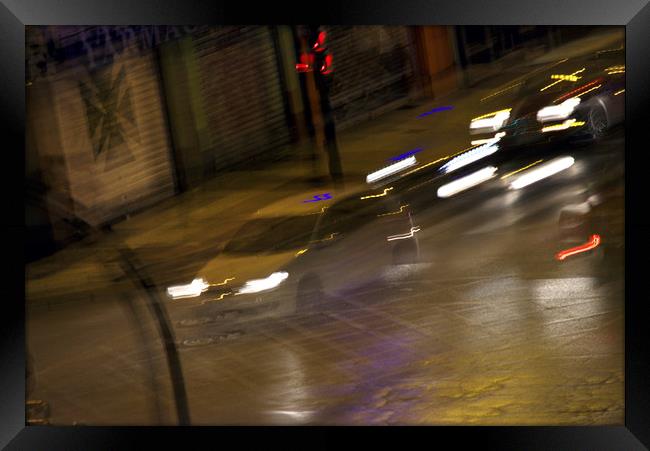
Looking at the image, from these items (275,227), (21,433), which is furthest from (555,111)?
(21,433)

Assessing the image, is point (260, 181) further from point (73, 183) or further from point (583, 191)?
point (583, 191)

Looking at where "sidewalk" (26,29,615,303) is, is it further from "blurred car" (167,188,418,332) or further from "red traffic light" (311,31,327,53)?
"red traffic light" (311,31,327,53)

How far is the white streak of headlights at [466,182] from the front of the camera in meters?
5.59

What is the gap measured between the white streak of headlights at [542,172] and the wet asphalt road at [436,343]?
0.05 meters

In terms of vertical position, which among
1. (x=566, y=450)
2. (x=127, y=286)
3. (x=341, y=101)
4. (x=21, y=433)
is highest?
(x=341, y=101)

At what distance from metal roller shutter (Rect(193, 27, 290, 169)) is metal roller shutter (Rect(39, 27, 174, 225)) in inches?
11.9

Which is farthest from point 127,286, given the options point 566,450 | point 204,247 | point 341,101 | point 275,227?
point 566,450

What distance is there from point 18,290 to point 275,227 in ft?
5.08

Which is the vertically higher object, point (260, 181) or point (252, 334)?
point (260, 181)

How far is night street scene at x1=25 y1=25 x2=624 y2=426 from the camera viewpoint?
217 inches

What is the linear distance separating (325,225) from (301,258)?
9.5 inches

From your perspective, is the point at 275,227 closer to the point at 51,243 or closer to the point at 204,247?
the point at 204,247

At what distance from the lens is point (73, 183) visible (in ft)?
18.5

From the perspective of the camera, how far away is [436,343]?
5.54m
